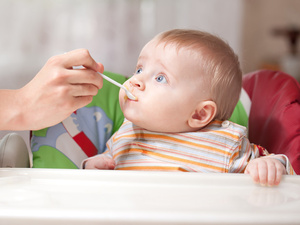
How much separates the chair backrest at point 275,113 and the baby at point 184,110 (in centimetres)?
16

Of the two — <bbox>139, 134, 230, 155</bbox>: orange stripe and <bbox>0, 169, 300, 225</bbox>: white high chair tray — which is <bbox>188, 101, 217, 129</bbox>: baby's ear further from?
<bbox>0, 169, 300, 225</bbox>: white high chair tray

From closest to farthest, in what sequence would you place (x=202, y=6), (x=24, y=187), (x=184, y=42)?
(x=24, y=187) → (x=184, y=42) → (x=202, y=6)

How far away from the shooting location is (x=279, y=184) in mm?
707

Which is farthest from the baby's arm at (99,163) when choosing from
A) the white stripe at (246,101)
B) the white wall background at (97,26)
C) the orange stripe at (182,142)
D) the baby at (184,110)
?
the white wall background at (97,26)

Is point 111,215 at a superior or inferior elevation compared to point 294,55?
superior

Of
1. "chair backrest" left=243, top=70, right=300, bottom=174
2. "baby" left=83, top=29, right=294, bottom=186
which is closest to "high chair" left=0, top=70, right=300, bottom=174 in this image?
"chair backrest" left=243, top=70, right=300, bottom=174

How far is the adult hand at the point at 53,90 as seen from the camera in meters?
0.80

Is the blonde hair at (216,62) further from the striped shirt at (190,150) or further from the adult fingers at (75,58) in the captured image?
the adult fingers at (75,58)

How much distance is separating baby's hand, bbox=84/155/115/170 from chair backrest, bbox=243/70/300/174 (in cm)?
49

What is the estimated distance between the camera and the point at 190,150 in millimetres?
969

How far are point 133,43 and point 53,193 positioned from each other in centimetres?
295

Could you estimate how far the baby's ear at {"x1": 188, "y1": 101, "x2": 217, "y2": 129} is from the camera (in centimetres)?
98

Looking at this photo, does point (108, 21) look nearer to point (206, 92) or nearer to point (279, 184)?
point (206, 92)

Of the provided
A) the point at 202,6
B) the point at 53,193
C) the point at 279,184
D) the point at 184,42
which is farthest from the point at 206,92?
the point at 202,6
